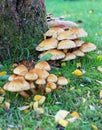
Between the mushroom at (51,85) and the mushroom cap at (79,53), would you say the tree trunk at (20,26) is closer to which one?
the mushroom cap at (79,53)

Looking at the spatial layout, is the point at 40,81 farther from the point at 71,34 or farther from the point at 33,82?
the point at 71,34

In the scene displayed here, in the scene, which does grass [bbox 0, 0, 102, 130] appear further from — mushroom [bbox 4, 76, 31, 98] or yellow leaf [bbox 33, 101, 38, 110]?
mushroom [bbox 4, 76, 31, 98]

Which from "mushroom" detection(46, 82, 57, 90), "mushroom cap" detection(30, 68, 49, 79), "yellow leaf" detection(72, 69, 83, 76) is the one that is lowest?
"yellow leaf" detection(72, 69, 83, 76)

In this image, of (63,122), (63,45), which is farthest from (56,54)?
(63,122)

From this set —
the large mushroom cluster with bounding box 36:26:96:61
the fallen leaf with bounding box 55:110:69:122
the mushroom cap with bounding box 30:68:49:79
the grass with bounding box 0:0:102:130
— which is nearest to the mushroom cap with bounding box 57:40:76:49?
the large mushroom cluster with bounding box 36:26:96:61

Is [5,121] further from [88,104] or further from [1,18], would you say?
[1,18]

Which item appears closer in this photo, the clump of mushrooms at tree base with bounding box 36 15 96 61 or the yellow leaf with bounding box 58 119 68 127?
the yellow leaf with bounding box 58 119 68 127
